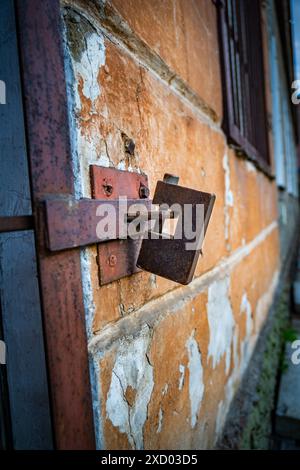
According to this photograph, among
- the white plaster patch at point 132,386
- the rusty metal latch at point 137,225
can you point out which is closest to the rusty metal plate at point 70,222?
the rusty metal latch at point 137,225

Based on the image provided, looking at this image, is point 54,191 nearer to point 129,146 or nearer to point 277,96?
point 129,146

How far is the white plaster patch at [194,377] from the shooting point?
838mm

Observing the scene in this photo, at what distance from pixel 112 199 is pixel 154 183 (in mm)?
196

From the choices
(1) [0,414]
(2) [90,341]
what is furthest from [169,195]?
(1) [0,414]

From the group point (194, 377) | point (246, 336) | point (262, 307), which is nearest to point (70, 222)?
point (194, 377)

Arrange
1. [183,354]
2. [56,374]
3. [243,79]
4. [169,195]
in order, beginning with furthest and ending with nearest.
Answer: [243,79] → [183,354] → [169,195] → [56,374]

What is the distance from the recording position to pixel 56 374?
415 mm

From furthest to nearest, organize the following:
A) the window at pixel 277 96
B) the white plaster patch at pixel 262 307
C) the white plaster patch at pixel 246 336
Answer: the window at pixel 277 96 → the white plaster patch at pixel 262 307 → the white plaster patch at pixel 246 336

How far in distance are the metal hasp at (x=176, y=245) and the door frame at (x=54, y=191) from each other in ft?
0.48

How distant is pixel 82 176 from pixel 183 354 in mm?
552

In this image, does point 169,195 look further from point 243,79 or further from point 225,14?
point 243,79

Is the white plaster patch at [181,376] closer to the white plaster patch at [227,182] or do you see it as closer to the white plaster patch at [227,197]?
the white plaster patch at [227,197]

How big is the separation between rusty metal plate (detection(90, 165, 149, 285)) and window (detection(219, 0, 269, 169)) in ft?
2.59

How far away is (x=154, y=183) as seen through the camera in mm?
673
